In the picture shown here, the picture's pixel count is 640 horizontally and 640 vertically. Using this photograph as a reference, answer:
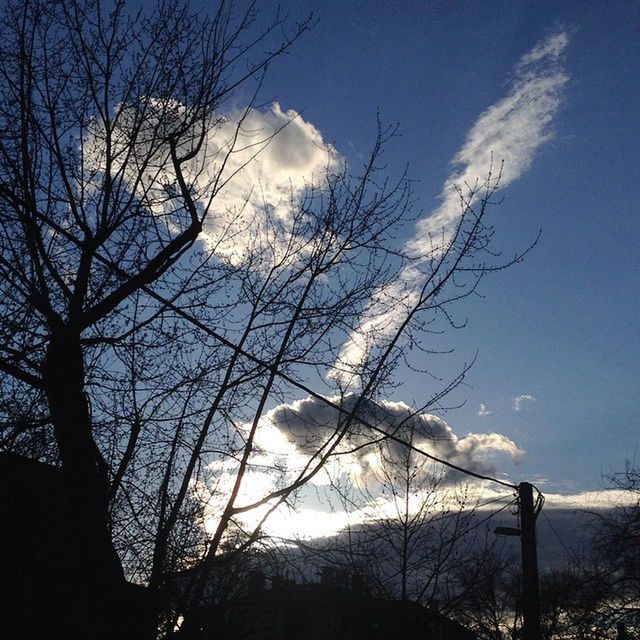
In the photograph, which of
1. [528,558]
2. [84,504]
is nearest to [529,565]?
[528,558]

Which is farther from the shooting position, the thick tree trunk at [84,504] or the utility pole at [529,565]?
the utility pole at [529,565]

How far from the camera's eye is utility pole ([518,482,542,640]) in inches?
302

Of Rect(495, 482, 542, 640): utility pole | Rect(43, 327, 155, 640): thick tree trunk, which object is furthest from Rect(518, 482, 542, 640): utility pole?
Rect(43, 327, 155, 640): thick tree trunk

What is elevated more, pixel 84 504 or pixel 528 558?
pixel 84 504

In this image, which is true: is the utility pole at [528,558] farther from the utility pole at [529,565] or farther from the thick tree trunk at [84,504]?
the thick tree trunk at [84,504]

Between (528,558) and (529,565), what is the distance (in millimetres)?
92

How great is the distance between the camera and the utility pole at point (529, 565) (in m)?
7.68

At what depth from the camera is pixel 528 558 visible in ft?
27.1

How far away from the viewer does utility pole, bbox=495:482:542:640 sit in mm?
7684

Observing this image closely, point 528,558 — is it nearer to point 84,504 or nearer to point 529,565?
point 529,565

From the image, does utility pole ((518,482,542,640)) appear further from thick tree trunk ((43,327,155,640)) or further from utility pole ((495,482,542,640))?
thick tree trunk ((43,327,155,640))

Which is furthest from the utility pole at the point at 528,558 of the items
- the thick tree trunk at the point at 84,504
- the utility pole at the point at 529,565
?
the thick tree trunk at the point at 84,504

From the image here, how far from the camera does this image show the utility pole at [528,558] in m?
7.68

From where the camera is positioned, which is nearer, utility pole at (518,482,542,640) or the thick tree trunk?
the thick tree trunk
